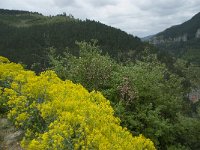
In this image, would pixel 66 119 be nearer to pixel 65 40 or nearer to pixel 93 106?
pixel 93 106

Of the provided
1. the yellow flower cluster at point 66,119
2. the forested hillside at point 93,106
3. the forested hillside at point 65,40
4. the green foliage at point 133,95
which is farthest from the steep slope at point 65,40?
the yellow flower cluster at point 66,119

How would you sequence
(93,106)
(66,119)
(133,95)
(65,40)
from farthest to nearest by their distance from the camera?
(65,40)
(133,95)
(93,106)
(66,119)

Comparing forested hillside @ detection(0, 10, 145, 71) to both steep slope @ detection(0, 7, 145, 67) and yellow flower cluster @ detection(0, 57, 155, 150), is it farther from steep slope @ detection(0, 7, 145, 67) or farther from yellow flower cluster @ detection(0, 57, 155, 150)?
yellow flower cluster @ detection(0, 57, 155, 150)

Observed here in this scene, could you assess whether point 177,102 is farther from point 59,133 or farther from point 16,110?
point 59,133

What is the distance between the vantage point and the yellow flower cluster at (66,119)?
8555 mm

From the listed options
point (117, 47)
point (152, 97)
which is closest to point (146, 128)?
point (152, 97)

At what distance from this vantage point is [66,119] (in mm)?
9023

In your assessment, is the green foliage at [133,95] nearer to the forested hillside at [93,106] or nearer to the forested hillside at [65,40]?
the forested hillside at [93,106]

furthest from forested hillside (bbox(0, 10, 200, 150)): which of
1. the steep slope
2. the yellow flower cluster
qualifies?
the steep slope

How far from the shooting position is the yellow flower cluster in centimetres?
855

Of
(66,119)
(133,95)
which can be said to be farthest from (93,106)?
(133,95)

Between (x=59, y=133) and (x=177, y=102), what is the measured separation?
14182 mm

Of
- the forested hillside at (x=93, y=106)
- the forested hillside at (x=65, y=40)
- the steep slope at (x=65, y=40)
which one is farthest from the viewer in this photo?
the steep slope at (x=65, y=40)

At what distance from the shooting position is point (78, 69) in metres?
20.4
